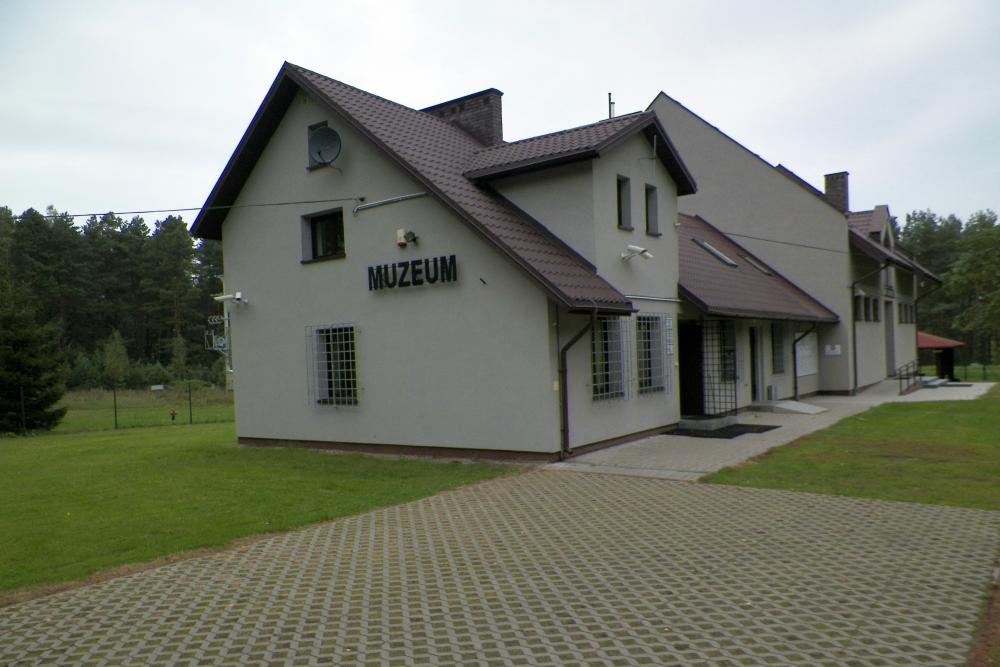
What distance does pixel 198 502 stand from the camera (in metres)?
9.43

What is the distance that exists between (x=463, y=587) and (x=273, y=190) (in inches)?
451

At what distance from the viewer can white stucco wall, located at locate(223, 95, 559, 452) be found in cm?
1171

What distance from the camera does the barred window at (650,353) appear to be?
13.6 metres

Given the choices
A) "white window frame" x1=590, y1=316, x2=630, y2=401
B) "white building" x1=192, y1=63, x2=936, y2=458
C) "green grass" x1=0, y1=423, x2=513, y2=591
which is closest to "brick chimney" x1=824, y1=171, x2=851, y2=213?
"white building" x1=192, y1=63, x2=936, y2=458

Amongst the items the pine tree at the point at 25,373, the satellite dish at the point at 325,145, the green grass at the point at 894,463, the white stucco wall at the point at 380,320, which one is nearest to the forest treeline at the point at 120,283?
the pine tree at the point at 25,373

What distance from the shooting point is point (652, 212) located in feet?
47.0

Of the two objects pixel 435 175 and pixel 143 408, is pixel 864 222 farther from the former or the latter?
pixel 143 408

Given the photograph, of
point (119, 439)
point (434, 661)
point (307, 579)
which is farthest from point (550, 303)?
point (119, 439)

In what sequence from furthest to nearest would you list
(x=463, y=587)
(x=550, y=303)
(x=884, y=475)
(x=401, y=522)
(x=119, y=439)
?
(x=119, y=439), (x=550, y=303), (x=884, y=475), (x=401, y=522), (x=463, y=587)

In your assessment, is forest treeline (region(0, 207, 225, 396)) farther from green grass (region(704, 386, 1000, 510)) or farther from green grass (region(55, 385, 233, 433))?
green grass (region(704, 386, 1000, 510))

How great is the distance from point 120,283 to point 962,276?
196ft

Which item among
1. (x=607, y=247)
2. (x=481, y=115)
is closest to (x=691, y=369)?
(x=607, y=247)

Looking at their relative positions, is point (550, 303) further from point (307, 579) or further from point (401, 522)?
point (307, 579)

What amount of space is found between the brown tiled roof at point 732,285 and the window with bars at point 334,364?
661 centimetres
